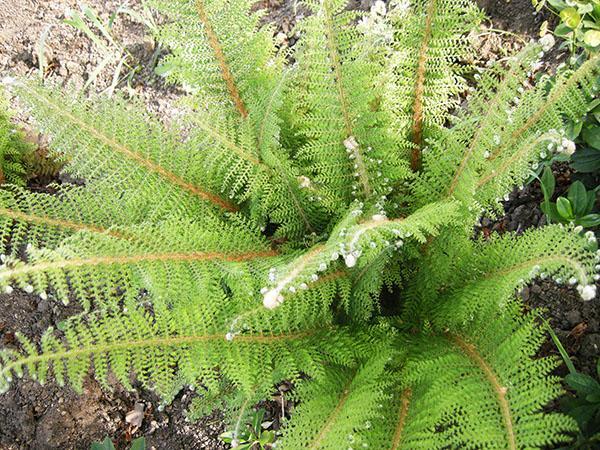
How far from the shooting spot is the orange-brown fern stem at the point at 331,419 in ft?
4.56

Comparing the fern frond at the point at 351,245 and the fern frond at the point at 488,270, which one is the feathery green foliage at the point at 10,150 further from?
the fern frond at the point at 488,270

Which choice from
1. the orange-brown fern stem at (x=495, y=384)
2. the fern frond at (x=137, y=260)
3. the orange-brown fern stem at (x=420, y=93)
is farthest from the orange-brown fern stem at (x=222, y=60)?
the orange-brown fern stem at (x=495, y=384)

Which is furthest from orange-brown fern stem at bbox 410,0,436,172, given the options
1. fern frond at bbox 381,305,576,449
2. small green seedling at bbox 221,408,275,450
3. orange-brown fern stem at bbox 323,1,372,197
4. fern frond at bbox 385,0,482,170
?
small green seedling at bbox 221,408,275,450

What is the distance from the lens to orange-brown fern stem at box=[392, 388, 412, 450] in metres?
1.50

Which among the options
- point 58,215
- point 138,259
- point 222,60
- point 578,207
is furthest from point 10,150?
point 578,207

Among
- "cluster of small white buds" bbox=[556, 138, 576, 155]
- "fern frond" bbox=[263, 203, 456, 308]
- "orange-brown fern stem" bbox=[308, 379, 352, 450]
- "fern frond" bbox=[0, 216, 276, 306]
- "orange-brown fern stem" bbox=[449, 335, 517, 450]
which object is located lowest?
"orange-brown fern stem" bbox=[308, 379, 352, 450]

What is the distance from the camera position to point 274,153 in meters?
1.84

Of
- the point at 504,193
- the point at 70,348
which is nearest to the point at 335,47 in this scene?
the point at 504,193

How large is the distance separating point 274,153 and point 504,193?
2.36ft

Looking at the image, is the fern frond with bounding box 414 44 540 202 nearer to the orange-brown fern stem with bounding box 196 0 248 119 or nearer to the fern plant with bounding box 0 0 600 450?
the fern plant with bounding box 0 0 600 450

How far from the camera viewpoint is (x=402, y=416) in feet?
5.22

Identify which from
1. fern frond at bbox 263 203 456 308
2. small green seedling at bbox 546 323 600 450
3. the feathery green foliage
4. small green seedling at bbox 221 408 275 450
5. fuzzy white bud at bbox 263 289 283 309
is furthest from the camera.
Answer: the feathery green foliage

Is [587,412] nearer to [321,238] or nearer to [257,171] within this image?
[321,238]

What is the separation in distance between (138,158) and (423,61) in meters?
0.99
